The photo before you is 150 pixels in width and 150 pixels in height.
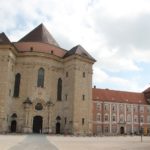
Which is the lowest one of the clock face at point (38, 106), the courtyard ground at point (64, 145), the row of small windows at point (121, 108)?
the courtyard ground at point (64, 145)

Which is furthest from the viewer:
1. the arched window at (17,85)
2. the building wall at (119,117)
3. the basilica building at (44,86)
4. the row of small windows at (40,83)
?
the building wall at (119,117)

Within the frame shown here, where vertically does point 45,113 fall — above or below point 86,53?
below

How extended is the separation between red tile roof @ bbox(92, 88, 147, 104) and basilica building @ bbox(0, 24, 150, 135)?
1603 cm

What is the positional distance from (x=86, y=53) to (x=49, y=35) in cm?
826

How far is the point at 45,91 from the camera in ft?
154

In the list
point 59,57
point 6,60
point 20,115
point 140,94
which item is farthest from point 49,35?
point 140,94

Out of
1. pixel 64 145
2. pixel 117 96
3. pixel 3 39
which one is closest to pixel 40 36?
pixel 3 39

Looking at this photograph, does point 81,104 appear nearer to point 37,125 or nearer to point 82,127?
point 82,127

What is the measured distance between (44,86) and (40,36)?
9.76 meters

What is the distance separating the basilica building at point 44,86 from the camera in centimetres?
4391

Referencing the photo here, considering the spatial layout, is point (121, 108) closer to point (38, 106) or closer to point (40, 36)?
point (38, 106)

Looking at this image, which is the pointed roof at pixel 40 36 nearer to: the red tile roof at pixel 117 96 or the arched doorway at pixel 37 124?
the arched doorway at pixel 37 124

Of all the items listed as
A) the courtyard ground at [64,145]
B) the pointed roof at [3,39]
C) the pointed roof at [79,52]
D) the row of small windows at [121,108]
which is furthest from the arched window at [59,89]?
the courtyard ground at [64,145]

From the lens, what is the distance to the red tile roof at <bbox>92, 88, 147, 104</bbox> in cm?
6468
